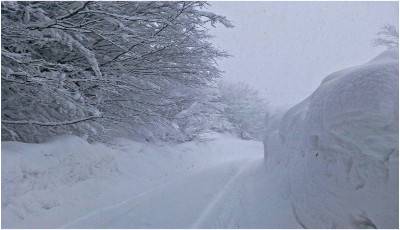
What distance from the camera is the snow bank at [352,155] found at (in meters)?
3.93

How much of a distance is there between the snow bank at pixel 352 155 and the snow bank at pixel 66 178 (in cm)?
396

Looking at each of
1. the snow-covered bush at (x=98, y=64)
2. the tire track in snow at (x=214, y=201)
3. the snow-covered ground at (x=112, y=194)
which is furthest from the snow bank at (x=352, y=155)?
the snow-covered bush at (x=98, y=64)

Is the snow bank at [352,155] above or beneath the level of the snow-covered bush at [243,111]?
above

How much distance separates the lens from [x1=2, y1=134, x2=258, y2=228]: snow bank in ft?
21.0

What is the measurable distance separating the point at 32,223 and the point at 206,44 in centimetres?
595

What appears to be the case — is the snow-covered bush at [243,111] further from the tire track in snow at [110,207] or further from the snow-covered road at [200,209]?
the snow-covered road at [200,209]

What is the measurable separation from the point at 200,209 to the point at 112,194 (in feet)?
8.03

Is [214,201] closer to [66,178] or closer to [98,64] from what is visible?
[66,178]

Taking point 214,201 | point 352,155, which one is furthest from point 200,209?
point 352,155

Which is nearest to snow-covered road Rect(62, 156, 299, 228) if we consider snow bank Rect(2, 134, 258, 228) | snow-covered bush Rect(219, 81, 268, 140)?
snow bank Rect(2, 134, 258, 228)

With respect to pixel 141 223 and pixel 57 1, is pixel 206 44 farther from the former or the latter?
pixel 141 223

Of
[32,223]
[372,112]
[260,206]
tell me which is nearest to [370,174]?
[372,112]

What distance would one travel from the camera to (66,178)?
7820 mm

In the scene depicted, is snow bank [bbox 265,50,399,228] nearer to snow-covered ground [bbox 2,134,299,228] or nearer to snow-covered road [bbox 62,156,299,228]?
snow-covered road [bbox 62,156,299,228]
